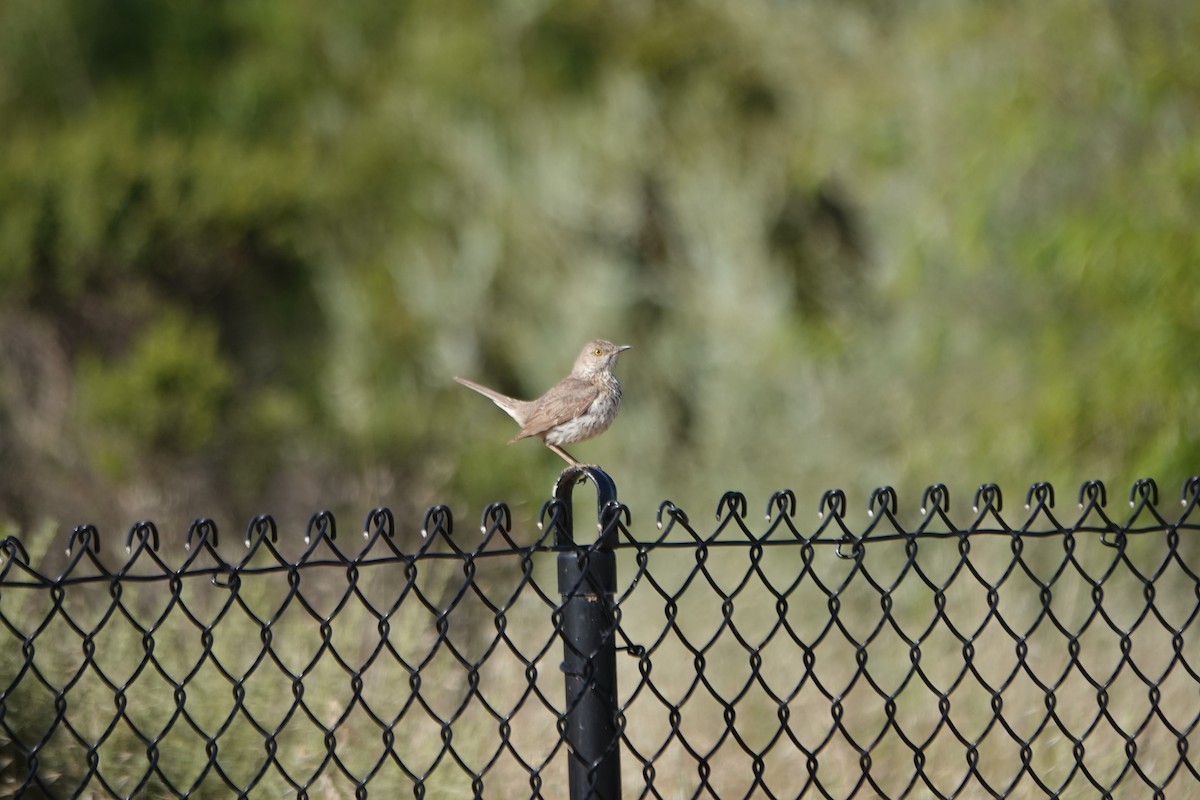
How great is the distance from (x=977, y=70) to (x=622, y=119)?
328 centimetres

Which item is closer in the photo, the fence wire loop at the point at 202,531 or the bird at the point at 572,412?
the fence wire loop at the point at 202,531

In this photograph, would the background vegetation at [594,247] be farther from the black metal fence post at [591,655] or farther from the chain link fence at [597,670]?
the black metal fence post at [591,655]

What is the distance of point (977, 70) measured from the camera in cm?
836

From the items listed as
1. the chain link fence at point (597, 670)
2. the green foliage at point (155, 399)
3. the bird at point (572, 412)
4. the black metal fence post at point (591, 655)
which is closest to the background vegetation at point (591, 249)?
the green foliage at point (155, 399)

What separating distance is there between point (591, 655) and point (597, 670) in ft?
0.10

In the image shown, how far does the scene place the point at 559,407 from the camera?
5.45m

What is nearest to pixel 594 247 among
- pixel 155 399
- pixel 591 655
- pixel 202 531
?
pixel 155 399

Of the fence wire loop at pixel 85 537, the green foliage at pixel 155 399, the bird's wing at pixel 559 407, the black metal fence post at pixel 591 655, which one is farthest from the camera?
the green foliage at pixel 155 399

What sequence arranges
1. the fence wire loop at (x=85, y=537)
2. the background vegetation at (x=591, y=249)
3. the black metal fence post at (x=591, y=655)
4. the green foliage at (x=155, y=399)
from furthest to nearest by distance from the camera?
the green foliage at (x=155, y=399), the background vegetation at (x=591, y=249), the black metal fence post at (x=591, y=655), the fence wire loop at (x=85, y=537)

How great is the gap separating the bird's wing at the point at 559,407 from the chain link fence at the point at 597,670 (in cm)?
64

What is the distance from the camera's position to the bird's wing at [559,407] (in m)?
5.43

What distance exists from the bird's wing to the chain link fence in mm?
637

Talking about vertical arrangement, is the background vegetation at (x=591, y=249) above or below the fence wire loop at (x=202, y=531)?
below

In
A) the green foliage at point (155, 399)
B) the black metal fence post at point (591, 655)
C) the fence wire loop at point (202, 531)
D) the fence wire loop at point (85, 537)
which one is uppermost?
the fence wire loop at point (85, 537)
